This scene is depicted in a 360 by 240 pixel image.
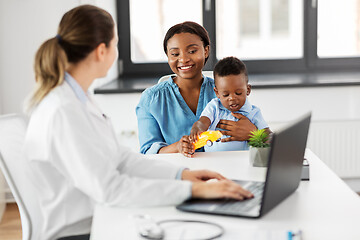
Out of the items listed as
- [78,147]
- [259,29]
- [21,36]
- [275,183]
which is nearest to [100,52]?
[78,147]

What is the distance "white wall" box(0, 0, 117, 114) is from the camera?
344cm

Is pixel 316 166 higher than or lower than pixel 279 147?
lower

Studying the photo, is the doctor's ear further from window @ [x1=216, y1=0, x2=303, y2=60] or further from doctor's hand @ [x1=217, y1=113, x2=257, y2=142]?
window @ [x1=216, y1=0, x2=303, y2=60]

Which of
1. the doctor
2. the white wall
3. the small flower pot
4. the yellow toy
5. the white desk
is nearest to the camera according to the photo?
the white desk

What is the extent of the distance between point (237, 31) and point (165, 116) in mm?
1976

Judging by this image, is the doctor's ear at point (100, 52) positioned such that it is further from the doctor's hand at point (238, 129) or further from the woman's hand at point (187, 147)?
the doctor's hand at point (238, 129)

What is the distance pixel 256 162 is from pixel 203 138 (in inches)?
9.7

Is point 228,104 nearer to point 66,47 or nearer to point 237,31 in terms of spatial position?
point 66,47

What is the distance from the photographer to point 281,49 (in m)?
4.15

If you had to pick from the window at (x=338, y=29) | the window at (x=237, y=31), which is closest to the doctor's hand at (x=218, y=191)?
the window at (x=237, y=31)

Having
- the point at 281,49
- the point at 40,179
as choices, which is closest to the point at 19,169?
the point at 40,179

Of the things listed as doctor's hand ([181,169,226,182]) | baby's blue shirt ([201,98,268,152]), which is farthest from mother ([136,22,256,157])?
doctor's hand ([181,169,226,182])

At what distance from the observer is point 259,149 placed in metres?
1.81

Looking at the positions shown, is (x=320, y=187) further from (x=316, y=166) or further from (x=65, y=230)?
(x=65, y=230)
